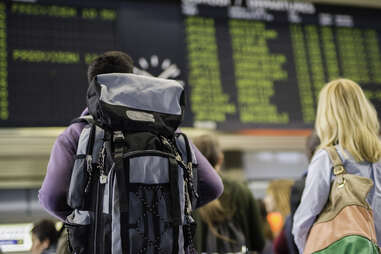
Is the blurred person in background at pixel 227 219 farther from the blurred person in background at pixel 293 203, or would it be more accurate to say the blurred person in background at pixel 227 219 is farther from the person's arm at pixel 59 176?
the person's arm at pixel 59 176

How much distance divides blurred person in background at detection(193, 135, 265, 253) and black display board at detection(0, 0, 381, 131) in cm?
141

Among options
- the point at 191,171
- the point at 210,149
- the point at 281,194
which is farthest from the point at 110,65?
the point at 281,194

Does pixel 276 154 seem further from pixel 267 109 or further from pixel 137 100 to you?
pixel 137 100

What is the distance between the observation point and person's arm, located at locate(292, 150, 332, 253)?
189 centimetres

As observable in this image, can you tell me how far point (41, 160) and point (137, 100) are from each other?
343 centimetres

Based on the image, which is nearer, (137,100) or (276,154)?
(137,100)

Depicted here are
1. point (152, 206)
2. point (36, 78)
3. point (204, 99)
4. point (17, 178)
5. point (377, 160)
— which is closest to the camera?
point (152, 206)

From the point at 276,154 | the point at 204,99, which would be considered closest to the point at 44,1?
the point at 204,99

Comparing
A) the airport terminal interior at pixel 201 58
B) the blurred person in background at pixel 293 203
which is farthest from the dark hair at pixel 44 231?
the blurred person in background at pixel 293 203

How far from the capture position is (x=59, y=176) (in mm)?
1627

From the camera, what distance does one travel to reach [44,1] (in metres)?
3.93

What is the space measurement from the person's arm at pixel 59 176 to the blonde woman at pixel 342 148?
872 mm

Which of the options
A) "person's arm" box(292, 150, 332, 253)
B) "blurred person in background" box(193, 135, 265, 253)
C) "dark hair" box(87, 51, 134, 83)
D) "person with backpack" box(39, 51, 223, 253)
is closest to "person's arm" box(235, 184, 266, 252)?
"blurred person in background" box(193, 135, 265, 253)

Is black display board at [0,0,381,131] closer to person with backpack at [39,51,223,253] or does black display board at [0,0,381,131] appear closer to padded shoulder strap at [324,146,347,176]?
person with backpack at [39,51,223,253]
